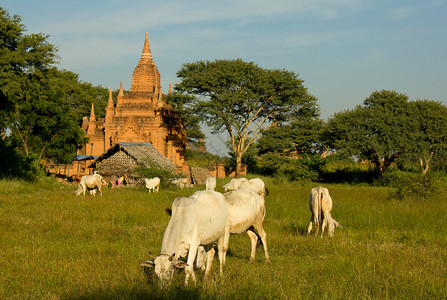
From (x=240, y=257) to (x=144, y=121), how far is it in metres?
36.6

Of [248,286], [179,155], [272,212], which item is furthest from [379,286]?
[179,155]

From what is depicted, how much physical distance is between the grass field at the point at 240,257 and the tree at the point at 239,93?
2549cm

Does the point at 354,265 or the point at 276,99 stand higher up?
the point at 276,99

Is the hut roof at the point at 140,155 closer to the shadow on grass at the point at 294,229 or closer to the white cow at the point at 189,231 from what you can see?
the shadow on grass at the point at 294,229

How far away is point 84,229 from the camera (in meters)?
10.5

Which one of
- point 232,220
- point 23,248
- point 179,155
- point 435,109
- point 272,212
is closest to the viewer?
point 232,220

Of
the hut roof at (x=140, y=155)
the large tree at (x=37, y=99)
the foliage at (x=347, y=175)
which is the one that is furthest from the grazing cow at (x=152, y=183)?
the foliage at (x=347, y=175)

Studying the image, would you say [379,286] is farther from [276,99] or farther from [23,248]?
[276,99]

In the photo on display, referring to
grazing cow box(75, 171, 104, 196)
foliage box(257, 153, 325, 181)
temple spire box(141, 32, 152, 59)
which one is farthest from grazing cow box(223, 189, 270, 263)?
temple spire box(141, 32, 152, 59)

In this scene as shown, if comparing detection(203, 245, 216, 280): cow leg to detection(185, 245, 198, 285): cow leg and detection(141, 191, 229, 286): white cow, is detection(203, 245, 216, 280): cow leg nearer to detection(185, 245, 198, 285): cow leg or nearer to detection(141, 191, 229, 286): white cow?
detection(141, 191, 229, 286): white cow

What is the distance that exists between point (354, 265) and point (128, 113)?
135 feet

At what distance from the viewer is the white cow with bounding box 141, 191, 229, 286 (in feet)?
18.0

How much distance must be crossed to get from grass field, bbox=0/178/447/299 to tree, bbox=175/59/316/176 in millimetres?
25488

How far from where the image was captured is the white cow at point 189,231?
215 inches
